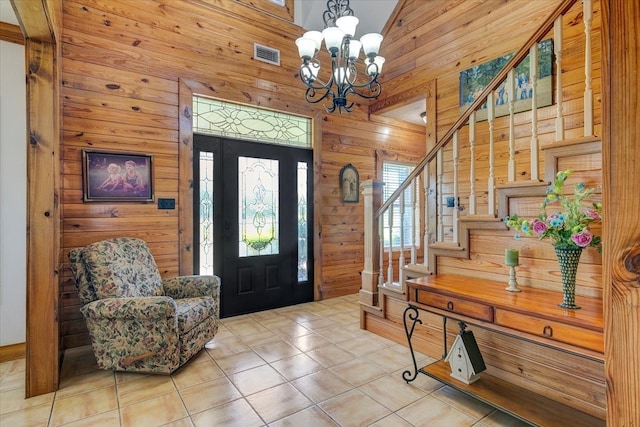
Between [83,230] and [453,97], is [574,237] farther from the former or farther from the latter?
[83,230]

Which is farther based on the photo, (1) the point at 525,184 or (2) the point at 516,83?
(2) the point at 516,83

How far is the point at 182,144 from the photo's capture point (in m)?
3.59

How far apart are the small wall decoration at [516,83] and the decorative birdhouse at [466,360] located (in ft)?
6.16

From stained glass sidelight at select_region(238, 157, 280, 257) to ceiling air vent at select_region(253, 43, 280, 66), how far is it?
1.29 meters

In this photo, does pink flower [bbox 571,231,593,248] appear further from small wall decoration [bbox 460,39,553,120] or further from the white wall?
the white wall

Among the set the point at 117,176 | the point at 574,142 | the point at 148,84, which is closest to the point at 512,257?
the point at 574,142

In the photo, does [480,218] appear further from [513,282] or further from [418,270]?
[418,270]

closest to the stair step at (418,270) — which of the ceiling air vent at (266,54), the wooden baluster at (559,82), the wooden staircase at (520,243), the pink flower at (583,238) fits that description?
the wooden staircase at (520,243)

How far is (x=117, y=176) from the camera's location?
128 inches

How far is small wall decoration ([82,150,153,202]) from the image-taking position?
313cm

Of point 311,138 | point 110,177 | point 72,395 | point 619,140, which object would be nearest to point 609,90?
point 619,140

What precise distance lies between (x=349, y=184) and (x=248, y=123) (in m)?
1.73

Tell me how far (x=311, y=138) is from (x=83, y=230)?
2872 millimetres

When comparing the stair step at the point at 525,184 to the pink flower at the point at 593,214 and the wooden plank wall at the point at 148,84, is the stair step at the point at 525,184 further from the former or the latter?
the wooden plank wall at the point at 148,84
